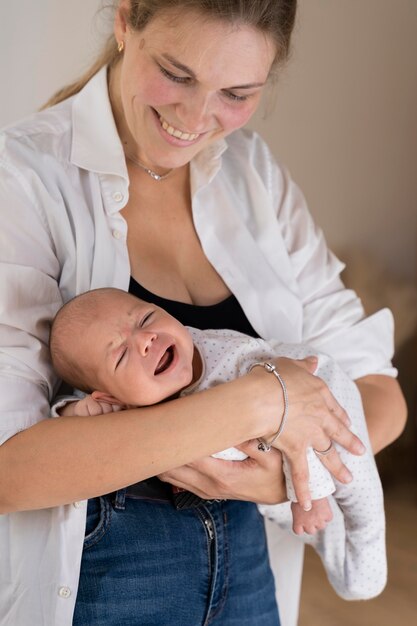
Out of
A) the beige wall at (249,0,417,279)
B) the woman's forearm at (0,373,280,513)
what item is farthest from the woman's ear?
the beige wall at (249,0,417,279)

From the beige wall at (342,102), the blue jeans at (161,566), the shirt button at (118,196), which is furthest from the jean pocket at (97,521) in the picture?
the beige wall at (342,102)

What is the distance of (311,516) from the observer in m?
1.74

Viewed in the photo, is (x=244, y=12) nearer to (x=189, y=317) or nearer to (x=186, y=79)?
(x=186, y=79)

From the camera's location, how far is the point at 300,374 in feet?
5.58

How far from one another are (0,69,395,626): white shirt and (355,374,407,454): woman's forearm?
0.03m

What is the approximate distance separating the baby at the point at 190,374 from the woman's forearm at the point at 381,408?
0.20m

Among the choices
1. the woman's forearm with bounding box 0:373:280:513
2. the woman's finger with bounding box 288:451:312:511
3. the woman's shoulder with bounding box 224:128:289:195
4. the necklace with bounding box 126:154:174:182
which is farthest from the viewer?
the woman's shoulder with bounding box 224:128:289:195

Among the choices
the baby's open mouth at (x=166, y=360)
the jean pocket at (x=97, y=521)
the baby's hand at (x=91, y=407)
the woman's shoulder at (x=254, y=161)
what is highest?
the woman's shoulder at (x=254, y=161)

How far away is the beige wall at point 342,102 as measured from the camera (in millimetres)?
3156

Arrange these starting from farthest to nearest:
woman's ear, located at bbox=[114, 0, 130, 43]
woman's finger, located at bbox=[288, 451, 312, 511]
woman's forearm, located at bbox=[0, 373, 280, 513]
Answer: woman's ear, located at bbox=[114, 0, 130, 43]
woman's finger, located at bbox=[288, 451, 312, 511]
woman's forearm, located at bbox=[0, 373, 280, 513]

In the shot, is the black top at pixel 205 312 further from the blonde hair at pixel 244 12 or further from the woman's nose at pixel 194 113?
the blonde hair at pixel 244 12

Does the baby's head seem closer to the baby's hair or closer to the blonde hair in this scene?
the baby's hair

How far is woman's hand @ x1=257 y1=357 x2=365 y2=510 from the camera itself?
1.66 metres

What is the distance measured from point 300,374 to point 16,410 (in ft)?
1.69
